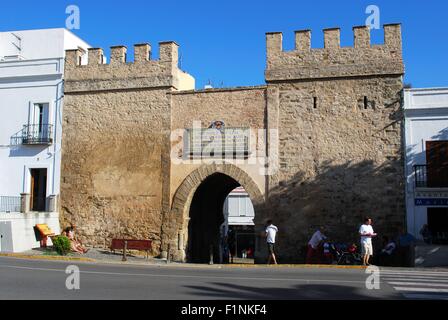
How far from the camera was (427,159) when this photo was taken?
1661 centimetres

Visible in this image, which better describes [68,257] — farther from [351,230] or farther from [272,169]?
[351,230]

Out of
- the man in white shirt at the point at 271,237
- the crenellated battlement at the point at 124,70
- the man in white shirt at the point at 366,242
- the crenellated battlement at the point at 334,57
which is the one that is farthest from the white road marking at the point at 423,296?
the crenellated battlement at the point at 124,70

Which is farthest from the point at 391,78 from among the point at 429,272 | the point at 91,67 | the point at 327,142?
the point at 91,67

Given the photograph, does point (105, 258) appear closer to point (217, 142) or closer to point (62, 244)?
point (62, 244)

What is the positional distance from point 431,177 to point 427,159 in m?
0.62

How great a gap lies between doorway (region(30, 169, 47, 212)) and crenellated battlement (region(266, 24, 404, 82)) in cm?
1047

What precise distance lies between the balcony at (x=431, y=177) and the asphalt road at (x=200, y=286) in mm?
4728

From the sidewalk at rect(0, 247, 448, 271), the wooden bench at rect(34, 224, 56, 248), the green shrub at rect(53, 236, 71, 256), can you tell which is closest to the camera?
the sidewalk at rect(0, 247, 448, 271)

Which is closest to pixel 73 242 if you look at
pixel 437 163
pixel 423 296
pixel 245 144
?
pixel 245 144

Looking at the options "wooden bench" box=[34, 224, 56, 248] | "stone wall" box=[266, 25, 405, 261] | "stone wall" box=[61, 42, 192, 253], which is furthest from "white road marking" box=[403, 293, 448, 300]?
"wooden bench" box=[34, 224, 56, 248]

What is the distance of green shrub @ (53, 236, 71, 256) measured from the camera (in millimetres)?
17578

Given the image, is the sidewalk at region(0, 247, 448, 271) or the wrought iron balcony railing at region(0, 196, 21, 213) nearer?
the sidewalk at region(0, 247, 448, 271)

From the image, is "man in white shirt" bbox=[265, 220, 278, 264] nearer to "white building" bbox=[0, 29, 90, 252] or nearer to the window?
the window

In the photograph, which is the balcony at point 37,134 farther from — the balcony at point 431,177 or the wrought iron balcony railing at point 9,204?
the balcony at point 431,177
